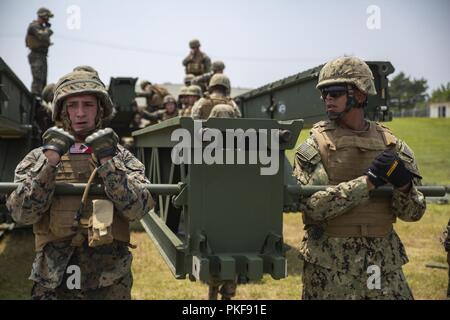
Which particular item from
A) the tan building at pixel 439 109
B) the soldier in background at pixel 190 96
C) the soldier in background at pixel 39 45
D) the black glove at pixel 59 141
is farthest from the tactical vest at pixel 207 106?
the tan building at pixel 439 109

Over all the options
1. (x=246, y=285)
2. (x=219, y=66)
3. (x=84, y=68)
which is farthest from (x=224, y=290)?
(x=219, y=66)

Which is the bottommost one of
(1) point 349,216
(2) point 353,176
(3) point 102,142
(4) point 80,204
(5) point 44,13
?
(1) point 349,216

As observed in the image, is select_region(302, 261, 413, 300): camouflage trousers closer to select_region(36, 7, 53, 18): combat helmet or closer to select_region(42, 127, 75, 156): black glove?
select_region(42, 127, 75, 156): black glove

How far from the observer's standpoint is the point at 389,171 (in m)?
2.62

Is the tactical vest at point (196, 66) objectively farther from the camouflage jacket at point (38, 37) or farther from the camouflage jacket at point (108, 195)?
the camouflage jacket at point (108, 195)

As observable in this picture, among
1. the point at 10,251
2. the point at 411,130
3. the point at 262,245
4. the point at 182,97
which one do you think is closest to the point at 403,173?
the point at 262,245

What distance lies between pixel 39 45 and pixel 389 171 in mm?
9150

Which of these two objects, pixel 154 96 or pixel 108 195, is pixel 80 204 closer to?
pixel 108 195

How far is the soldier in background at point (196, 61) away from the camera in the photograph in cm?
1114

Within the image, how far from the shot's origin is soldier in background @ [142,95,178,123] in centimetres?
933

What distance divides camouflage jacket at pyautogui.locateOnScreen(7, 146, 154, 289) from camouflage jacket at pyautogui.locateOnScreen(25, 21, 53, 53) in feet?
27.1

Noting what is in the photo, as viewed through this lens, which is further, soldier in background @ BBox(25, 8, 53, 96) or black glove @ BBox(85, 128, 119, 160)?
soldier in background @ BBox(25, 8, 53, 96)

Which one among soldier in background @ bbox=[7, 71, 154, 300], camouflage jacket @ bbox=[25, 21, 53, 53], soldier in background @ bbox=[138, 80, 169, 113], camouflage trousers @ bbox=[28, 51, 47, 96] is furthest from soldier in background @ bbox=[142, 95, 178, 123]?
soldier in background @ bbox=[7, 71, 154, 300]
